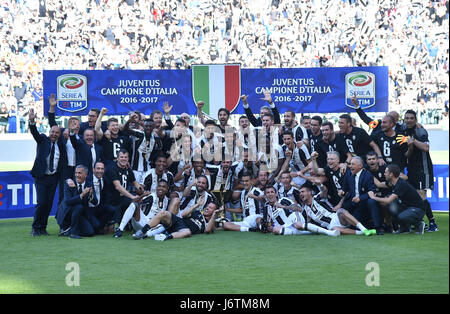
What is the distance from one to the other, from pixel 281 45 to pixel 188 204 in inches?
631

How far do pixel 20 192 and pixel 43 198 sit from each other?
7.75 feet

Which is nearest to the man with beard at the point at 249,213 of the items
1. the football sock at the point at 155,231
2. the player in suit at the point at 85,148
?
the football sock at the point at 155,231

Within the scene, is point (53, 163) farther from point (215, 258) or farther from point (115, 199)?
point (215, 258)

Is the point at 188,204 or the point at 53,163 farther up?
the point at 53,163

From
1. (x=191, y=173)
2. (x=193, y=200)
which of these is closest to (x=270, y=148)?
(x=191, y=173)

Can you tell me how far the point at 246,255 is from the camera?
7840 mm

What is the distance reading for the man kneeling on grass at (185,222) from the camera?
9320mm

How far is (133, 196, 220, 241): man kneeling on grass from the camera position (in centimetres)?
932

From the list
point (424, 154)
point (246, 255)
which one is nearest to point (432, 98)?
point (424, 154)

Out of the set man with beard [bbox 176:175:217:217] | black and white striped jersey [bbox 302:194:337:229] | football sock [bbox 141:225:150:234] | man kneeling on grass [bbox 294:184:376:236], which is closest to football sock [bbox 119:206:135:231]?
football sock [bbox 141:225:150:234]

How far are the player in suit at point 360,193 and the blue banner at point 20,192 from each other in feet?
10.1

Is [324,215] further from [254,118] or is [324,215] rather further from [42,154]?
[42,154]

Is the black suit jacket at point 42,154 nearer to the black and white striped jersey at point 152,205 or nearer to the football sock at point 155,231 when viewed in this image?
the black and white striped jersey at point 152,205

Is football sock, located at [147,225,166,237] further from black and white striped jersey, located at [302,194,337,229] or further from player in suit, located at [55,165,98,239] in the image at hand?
black and white striped jersey, located at [302,194,337,229]
